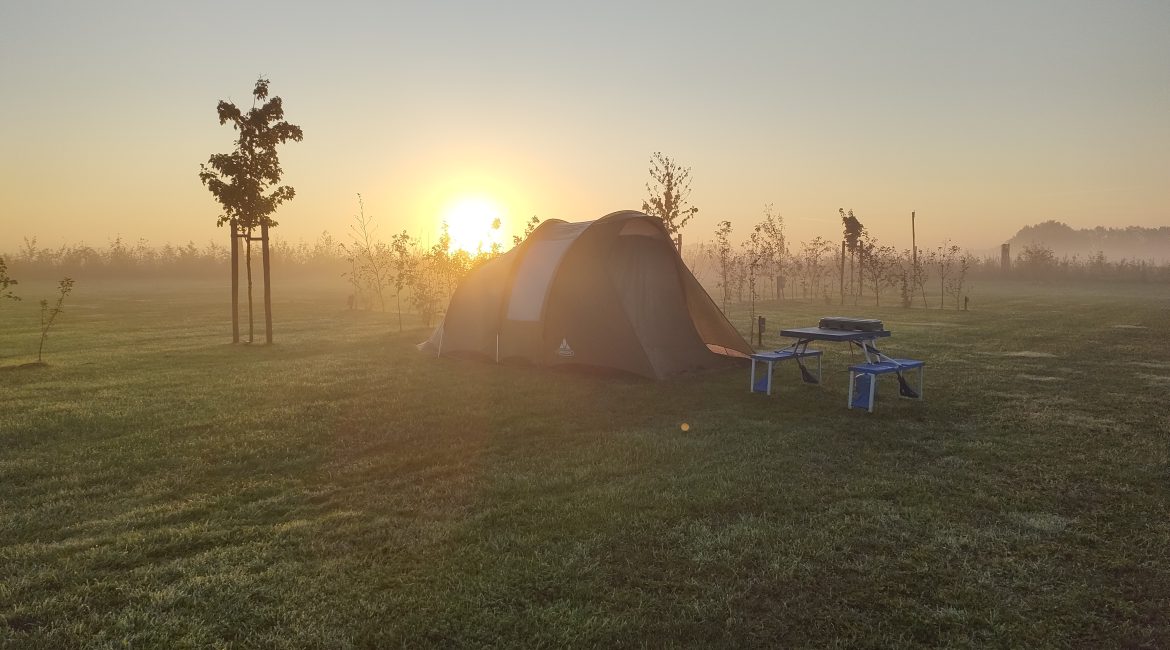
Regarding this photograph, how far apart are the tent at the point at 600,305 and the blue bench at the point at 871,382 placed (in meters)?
3.36

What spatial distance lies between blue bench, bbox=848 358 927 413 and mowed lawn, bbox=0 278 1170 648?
0.31 m

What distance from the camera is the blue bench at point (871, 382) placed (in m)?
8.78

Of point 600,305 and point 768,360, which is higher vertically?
point 600,305

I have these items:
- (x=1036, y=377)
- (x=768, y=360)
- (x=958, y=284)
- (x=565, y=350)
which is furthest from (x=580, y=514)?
(x=958, y=284)

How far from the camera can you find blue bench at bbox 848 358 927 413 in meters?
8.78

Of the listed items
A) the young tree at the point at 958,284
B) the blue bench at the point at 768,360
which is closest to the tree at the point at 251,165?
the blue bench at the point at 768,360

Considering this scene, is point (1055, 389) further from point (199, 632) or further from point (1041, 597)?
point (199, 632)

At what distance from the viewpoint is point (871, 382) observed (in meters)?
8.84

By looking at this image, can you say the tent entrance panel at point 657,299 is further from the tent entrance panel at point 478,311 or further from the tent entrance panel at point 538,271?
the tent entrance panel at point 478,311

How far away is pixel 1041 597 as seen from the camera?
3.98 meters

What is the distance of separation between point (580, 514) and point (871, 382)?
5.62 m

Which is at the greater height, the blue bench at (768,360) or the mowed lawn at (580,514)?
the blue bench at (768,360)

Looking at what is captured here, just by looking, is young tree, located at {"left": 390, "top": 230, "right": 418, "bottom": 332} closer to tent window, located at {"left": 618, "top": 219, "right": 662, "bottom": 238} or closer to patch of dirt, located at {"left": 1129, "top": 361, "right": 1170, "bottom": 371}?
tent window, located at {"left": 618, "top": 219, "right": 662, "bottom": 238}

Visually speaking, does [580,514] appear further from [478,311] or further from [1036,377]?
[1036,377]
